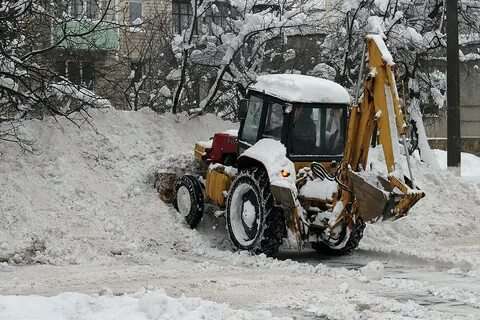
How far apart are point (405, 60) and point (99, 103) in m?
7.09

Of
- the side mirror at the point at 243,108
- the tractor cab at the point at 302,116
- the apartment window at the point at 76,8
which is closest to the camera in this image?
the tractor cab at the point at 302,116

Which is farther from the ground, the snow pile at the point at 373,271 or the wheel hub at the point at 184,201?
the wheel hub at the point at 184,201

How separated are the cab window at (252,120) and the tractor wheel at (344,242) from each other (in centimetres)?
183

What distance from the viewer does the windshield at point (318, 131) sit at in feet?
36.2

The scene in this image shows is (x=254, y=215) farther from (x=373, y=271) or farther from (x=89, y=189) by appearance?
(x=89, y=189)

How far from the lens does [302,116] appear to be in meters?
11.1

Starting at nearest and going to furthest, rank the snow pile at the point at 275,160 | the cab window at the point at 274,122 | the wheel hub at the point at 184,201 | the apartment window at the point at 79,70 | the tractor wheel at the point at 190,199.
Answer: the snow pile at the point at 275,160
the cab window at the point at 274,122
the tractor wheel at the point at 190,199
the wheel hub at the point at 184,201
the apartment window at the point at 79,70

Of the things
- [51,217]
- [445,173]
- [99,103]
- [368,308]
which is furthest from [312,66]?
[368,308]

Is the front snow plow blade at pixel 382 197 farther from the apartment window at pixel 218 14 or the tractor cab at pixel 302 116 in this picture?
the apartment window at pixel 218 14

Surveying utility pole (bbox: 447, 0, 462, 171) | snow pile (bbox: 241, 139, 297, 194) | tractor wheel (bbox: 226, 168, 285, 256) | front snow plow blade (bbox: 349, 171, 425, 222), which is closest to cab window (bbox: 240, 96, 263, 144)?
snow pile (bbox: 241, 139, 297, 194)

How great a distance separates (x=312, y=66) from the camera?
59.6 feet

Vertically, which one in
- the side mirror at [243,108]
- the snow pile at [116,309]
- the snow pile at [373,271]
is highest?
the side mirror at [243,108]

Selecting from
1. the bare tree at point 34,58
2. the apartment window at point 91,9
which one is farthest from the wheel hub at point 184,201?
the apartment window at point 91,9

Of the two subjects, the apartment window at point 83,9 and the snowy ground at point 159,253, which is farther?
the apartment window at point 83,9
